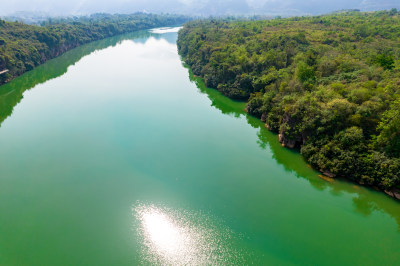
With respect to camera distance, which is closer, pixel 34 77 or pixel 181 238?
pixel 181 238

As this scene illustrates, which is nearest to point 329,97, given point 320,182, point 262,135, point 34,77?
point 262,135

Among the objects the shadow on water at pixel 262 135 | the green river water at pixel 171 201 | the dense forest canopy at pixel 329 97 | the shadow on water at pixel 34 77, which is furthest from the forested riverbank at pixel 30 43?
the dense forest canopy at pixel 329 97

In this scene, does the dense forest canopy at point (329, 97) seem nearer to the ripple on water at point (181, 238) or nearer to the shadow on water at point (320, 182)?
the shadow on water at point (320, 182)

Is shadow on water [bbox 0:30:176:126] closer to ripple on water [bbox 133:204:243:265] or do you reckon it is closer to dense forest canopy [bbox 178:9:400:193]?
ripple on water [bbox 133:204:243:265]

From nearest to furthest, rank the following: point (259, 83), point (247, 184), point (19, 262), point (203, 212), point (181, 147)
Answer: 1. point (19, 262)
2. point (203, 212)
3. point (247, 184)
4. point (181, 147)
5. point (259, 83)

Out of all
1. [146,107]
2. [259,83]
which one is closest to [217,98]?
[259,83]

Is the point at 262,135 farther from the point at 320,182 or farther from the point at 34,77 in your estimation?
the point at 34,77

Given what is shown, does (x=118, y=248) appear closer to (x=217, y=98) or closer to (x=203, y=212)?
(x=203, y=212)
